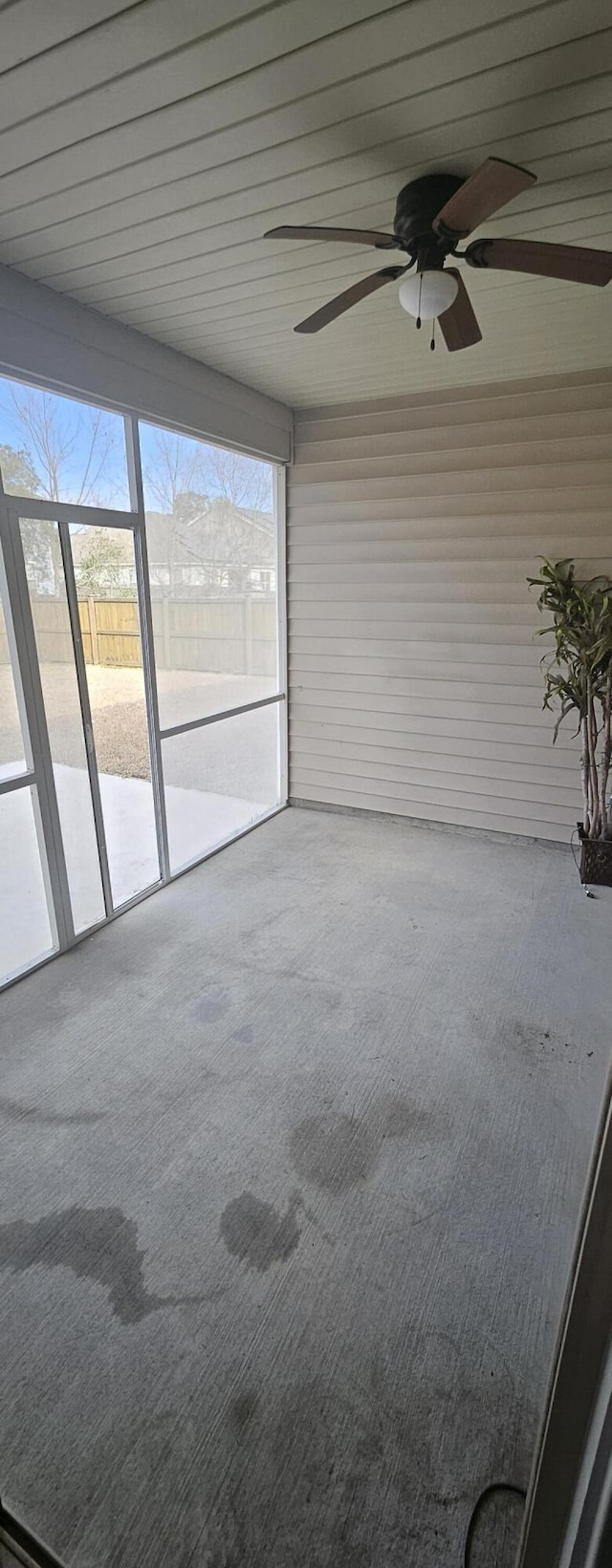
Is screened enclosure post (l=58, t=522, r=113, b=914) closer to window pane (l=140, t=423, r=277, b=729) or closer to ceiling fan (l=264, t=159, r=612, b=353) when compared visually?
window pane (l=140, t=423, r=277, b=729)

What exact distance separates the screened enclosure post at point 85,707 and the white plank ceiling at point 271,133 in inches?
41.1

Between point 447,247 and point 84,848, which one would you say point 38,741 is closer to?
point 84,848

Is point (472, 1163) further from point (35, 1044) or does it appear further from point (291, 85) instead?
point (291, 85)

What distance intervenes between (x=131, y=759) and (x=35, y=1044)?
152 cm

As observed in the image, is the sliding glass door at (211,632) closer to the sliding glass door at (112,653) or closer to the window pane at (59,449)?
the sliding glass door at (112,653)

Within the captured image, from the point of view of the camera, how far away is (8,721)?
268 cm

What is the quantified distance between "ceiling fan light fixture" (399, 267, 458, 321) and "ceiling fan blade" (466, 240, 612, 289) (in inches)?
3.9

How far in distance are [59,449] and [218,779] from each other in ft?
7.25

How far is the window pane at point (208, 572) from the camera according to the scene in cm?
348

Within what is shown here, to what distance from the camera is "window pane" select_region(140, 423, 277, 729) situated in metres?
3.48

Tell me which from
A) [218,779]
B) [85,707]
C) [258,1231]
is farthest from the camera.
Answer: [218,779]

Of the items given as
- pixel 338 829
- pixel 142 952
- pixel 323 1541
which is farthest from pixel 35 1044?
pixel 338 829

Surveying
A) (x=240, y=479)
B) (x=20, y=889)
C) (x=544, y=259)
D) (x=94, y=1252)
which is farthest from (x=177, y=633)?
(x=94, y=1252)

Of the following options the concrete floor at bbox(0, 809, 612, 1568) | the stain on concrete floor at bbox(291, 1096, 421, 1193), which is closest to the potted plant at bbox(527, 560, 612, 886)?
the concrete floor at bbox(0, 809, 612, 1568)
